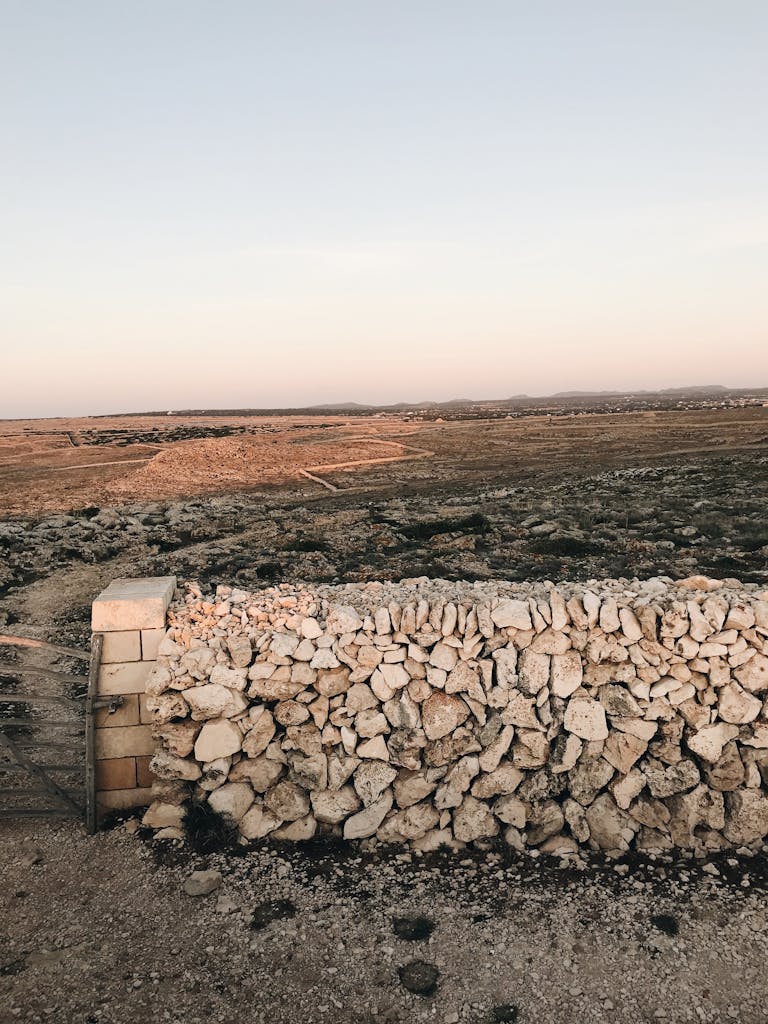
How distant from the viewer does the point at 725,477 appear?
103ft

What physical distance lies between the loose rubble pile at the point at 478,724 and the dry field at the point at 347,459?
2731cm

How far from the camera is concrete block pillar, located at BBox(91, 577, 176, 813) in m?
7.98

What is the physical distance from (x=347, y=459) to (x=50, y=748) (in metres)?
45.7

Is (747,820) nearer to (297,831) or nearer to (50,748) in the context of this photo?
(297,831)

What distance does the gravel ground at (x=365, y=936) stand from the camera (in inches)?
219

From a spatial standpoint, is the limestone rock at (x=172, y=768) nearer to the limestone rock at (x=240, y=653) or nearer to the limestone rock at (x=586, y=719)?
the limestone rock at (x=240, y=653)

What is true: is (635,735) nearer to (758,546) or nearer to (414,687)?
(414,687)

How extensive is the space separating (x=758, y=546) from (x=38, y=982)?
17.9 meters

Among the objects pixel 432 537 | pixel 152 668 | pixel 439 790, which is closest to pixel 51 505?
pixel 432 537

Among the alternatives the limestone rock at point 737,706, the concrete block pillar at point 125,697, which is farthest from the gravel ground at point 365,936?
the limestone rock at point 737,706

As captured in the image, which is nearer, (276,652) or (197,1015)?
(197,1015)

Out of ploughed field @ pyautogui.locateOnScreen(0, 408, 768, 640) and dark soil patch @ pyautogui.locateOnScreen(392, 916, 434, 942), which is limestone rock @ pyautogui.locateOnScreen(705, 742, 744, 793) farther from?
ploughed field @ pyautogui.locateOnScreen(0, 408, 768, 640)

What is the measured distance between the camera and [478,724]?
7.82m

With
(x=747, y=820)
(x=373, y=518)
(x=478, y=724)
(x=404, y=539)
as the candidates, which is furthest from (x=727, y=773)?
(x=373, y=518)
